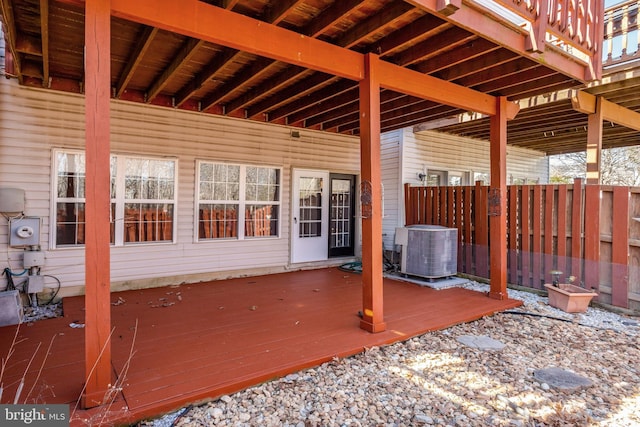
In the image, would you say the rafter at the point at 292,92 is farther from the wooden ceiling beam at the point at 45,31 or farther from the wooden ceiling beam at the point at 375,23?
the wooden ceiling beam at the point at 45,31

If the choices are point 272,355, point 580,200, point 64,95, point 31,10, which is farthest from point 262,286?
point 580,200

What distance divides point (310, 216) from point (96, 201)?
193 inches

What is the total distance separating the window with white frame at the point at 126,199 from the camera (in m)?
4.66

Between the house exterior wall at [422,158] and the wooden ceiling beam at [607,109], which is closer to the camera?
the wooden ceiling beam at [607,109]

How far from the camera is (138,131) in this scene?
5.12 meters

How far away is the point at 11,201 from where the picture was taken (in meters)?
4.21

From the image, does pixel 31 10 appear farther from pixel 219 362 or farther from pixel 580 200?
pixel 580 200

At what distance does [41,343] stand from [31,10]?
293 cm

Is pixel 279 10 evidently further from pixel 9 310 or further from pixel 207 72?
pixel 9 310

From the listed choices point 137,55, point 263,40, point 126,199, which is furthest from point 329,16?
point 126,199

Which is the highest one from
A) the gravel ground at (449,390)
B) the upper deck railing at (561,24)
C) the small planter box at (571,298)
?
the upper deck railing at (561,24)

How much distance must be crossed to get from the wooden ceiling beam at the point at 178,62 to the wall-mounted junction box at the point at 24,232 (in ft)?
7.24

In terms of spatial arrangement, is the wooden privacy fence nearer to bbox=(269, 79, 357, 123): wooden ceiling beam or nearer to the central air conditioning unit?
the central air conditioning unit

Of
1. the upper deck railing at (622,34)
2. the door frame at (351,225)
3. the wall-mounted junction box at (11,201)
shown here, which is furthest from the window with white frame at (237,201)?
the upper deck railing at (622,34)
